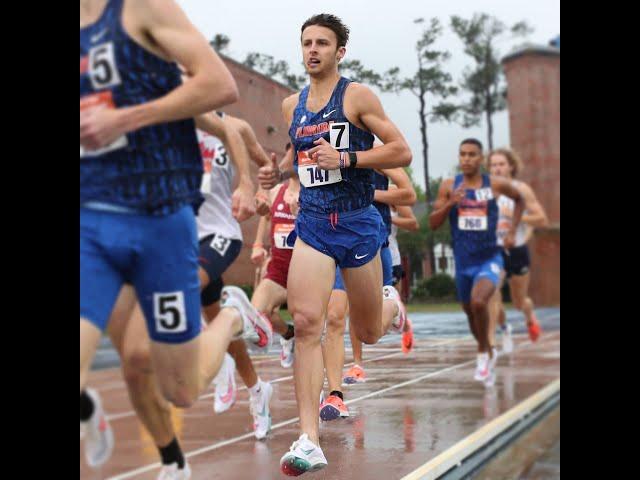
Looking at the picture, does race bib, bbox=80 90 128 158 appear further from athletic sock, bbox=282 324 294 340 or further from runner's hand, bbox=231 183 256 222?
athletic sock, bbox=282 324 294 340

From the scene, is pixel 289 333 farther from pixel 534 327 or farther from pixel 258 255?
pixel 534 327

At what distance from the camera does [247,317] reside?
11.1 feet

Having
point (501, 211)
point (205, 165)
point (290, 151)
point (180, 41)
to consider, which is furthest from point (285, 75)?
point (501, 211)

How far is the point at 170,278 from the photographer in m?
2.80

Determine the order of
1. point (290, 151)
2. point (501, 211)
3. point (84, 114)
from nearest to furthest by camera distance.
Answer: point (84, 114) → point (290, 151) → point (501, 211)

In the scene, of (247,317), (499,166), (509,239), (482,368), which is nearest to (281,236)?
(247,317)

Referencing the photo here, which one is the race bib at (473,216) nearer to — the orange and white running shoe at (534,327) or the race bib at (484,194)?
the race bib at (484,194)

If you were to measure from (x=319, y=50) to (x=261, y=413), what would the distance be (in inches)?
65.6

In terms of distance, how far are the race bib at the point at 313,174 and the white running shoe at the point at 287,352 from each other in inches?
31.3

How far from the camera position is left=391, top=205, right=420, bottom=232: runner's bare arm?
530 centimetres

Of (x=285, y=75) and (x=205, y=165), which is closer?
(x=205, y=165)

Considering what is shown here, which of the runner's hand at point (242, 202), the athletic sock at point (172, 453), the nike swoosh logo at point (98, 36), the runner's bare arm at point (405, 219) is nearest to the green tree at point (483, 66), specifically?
the runner's bare arm at point (405, 219)
